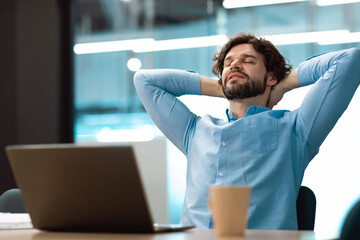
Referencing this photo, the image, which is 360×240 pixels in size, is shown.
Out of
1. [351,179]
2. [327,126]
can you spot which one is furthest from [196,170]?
[351,179]

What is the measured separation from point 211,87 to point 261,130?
1.42 feet

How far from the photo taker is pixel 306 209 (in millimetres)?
1608

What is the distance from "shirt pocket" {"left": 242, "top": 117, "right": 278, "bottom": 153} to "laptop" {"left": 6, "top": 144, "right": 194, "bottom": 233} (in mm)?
864

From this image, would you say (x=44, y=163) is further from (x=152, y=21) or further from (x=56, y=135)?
(x=152, y=21)

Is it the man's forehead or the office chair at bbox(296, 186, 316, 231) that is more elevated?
the man's forehead

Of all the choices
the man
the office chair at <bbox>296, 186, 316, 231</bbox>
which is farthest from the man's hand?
the office chair at <bbox>296, 186, 316, 231</bbox>

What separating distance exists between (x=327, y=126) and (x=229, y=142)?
0.36 m

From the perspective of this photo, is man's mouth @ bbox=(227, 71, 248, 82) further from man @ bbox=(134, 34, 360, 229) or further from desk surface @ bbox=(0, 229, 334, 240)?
desk surface @ bbox=(0, 229, 334, 240)

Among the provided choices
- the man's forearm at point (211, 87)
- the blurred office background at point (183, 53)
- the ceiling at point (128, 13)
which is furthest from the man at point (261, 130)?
the ceiling at point (128, 13)

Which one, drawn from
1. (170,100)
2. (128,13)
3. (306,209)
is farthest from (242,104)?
(128,13)

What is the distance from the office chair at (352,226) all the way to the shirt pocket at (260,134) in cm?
92

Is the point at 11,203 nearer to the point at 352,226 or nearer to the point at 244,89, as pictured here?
the point at 244,89

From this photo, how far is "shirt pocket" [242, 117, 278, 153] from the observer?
1.85 meters

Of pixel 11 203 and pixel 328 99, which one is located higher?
pixel 328 99
